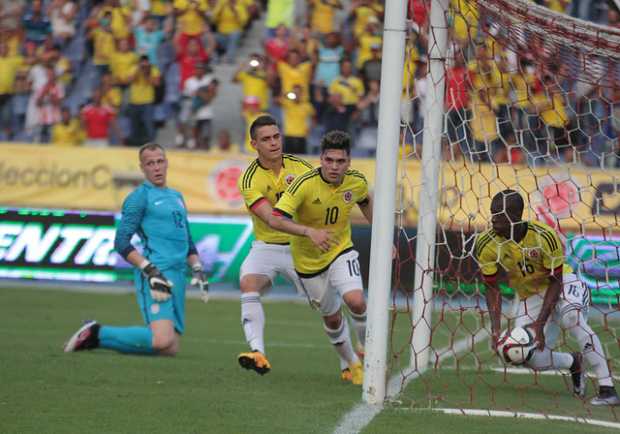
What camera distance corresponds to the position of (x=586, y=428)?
294 inches

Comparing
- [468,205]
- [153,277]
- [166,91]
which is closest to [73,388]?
[153,277]

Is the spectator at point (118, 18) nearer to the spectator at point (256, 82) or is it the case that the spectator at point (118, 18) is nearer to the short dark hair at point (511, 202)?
the spectator at point (256, 82)

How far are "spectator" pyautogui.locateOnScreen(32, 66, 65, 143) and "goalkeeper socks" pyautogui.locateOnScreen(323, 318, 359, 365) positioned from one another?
38.8 feet

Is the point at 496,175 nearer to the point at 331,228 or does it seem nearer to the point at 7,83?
the point at 331,228

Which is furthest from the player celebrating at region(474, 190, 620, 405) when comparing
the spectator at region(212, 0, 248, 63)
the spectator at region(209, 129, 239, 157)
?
the spectator at region(212, 0, 248, 63)

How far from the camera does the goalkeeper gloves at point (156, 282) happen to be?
1014 cm

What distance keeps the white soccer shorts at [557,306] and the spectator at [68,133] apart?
38.8 ft

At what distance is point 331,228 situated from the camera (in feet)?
30.0

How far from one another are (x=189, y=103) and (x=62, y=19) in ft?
12.6

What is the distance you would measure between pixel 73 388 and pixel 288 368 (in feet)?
7.78

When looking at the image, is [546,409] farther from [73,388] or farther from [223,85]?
[223,85]

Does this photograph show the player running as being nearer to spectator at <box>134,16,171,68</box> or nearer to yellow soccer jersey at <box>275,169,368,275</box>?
yellow soccer jersey at <box>275,169,368,275</box>

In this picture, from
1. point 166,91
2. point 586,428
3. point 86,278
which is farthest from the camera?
point 166,91

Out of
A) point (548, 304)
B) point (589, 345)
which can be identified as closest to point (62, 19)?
point (548, 304)
